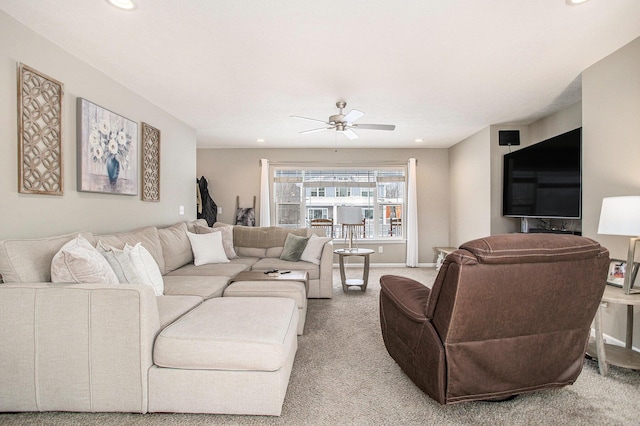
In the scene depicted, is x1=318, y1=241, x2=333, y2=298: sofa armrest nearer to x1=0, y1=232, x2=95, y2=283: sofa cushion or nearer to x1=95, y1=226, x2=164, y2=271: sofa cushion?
x1=95, y1=226, x2=164, y2=271: sofa cushion

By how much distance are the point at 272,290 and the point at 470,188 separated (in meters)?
→ 4.24

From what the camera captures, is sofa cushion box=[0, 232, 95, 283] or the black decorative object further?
the black decorative object

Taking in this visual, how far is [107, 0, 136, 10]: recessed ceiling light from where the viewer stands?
2051mm

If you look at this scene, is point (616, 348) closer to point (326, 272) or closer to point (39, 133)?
point (326, 272)

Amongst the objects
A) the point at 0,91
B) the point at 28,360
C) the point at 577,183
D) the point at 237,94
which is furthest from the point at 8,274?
the point at 577,183

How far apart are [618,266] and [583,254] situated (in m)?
1.28

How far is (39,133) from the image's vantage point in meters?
2.41

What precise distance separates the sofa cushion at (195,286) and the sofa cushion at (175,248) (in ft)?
0.98

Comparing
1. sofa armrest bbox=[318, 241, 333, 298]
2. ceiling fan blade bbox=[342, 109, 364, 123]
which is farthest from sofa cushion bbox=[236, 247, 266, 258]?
ceiling fan blade bbox=[342, 109, 364, 123]

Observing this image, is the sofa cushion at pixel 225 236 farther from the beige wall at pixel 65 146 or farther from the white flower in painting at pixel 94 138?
the white flower in painting at pixel 94 138

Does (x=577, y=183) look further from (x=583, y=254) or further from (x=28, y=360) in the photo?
(x=28, y=360)

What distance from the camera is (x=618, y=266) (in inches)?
98.8

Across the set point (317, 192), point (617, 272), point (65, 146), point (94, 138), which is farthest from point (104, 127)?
point (617, 272)

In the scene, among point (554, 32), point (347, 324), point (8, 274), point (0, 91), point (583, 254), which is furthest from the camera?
point (347, 324)
